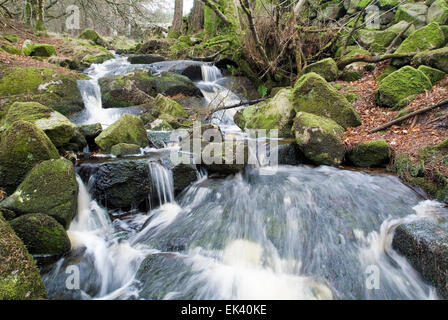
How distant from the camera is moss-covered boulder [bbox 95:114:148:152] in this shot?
16.3ft

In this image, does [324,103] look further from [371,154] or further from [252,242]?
[252,242]

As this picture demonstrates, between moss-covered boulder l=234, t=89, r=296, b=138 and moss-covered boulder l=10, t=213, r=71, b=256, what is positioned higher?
moss-covered boulder l=234, t=89, r=296, b=138

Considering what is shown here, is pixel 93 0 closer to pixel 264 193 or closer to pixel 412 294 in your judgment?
pixel 264 193

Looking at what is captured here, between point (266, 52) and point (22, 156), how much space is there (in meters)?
8.02

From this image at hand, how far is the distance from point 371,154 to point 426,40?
4.48 meters

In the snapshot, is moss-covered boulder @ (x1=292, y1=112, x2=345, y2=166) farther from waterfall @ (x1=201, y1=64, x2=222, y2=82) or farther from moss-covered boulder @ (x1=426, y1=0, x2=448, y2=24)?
moss-covered boulder @ (x1=426, y1=0, x2=448, y2=24)

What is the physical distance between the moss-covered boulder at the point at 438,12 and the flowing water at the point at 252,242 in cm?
730

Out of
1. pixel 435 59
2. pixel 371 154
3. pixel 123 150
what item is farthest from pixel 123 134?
pixel 435 59

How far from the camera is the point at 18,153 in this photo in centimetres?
347

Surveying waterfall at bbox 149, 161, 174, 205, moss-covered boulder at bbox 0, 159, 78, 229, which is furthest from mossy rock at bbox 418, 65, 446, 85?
moss-covered boulder at bbox 0, 159, 78, 229

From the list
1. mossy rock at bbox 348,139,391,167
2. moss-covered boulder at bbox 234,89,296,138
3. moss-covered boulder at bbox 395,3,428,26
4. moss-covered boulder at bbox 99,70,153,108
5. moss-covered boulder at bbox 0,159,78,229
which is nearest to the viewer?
moss-covered boulder at bbox 0,159,78,229

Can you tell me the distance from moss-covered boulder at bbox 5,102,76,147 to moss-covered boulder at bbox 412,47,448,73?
308 inches

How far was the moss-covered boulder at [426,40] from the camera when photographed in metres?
6.68

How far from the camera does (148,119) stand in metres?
6.99
